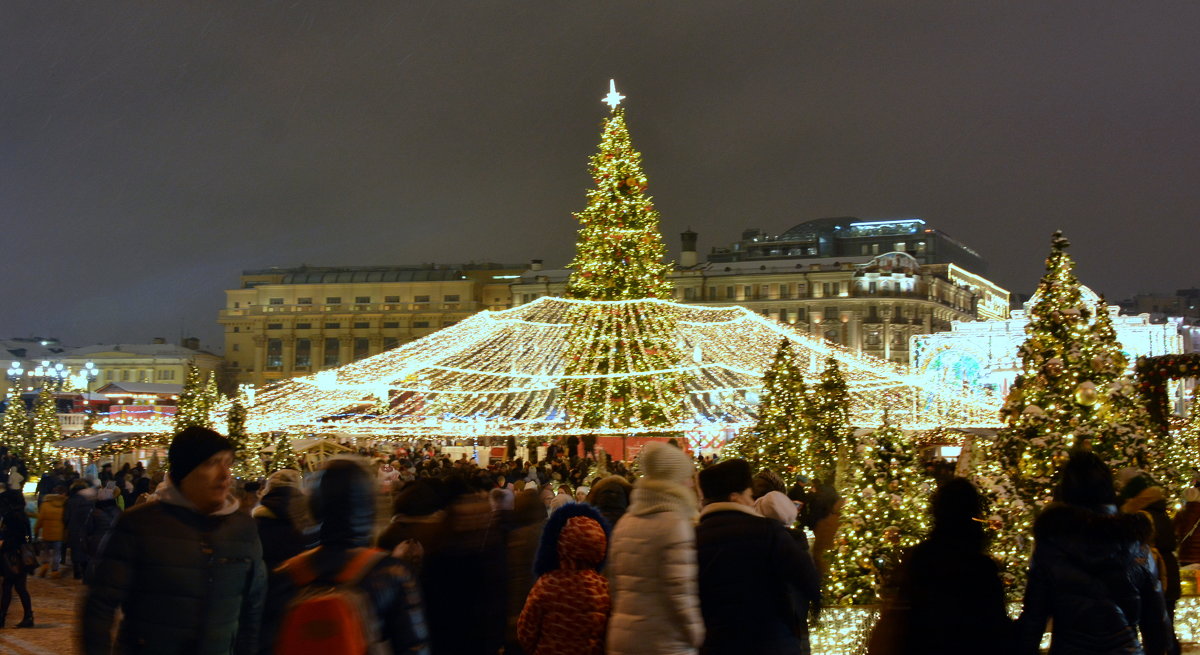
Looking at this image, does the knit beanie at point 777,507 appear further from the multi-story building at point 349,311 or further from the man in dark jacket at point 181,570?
the multi-story building at point 349,311

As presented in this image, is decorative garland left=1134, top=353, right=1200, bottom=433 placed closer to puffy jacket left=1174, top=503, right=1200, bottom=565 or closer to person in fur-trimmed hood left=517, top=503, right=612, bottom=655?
puffy jacket left=1174, top=503, right=1200, bottom=565

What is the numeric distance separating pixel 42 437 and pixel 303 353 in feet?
170

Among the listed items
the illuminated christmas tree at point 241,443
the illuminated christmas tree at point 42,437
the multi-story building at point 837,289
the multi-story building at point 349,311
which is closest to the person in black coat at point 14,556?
the illuminated christmas tree at point 241,443

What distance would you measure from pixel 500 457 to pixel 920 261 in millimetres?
57702

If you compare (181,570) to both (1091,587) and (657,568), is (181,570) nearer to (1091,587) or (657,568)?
(657,568)

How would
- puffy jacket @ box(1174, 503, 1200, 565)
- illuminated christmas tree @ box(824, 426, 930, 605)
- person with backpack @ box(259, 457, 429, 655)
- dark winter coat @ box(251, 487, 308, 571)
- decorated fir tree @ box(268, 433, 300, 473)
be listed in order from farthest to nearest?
decorated fir tree @ box(268, 433, 300, 473), illuminated christmas tree @ box(824, 426, 930, 605), puffy jacket @ box(1174, 503, 1200, 565), dark winter coat @ box(251, 487, 308, 571), person with backpack @ box(259, 457, 429, 655)

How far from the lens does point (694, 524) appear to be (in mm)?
4312

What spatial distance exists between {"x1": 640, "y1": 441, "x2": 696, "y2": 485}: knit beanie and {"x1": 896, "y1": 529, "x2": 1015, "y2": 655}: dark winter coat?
0.86 m

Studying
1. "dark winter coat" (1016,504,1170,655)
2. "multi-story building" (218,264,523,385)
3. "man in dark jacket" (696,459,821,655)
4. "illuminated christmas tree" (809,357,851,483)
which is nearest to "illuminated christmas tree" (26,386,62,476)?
"illuminated christmas tree" (809,357,851,483)

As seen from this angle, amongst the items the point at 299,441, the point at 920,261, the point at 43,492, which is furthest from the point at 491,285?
the point at 43,492

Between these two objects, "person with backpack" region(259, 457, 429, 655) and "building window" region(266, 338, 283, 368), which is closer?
"person with backpack" region(259, 457, 429, 655)

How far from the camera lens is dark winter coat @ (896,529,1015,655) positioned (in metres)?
3.50

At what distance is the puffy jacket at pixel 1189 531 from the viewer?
7836mm

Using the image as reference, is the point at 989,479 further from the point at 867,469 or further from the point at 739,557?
the point at 739,557
